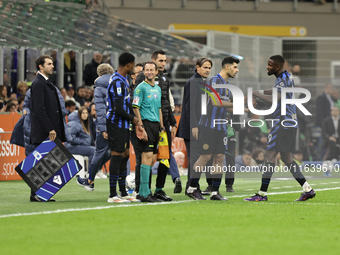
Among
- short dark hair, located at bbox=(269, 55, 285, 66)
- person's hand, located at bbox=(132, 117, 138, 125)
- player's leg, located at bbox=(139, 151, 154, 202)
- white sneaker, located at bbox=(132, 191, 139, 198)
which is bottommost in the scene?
white sneaker, located at bbox=(132, 191, 139, 198)

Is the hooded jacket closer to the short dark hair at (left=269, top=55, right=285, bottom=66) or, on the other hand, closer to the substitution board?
the substitution board

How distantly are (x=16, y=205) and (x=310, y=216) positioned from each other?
370 centimetres

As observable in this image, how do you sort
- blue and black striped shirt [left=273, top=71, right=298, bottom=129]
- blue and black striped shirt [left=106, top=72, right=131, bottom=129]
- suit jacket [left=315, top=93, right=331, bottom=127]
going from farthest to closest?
suit jacket [left=315, top=93, right=331, bottom=127] < blue and black striped shirt [left=273, top=71, right=298, bottom=129] < blue and black striped shirt [left=106, top=72, right=131, bottom=129]

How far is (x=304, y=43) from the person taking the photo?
2034 centimetres

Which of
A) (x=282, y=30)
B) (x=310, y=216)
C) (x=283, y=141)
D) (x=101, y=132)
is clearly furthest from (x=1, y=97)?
(x=282, y=30)

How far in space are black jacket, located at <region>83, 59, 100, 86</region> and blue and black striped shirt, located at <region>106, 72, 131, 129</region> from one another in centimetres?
1070

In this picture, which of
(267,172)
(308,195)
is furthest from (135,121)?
(308,195)

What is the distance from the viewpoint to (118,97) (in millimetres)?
8617

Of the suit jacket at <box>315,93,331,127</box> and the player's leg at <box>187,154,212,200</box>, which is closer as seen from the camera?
the player's leg at <box>187,154,212,200</box>

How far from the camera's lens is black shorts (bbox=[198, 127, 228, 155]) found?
9.24 meters

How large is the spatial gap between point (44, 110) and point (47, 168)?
0.80 meters

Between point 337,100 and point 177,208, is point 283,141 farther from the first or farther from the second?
point 337,100

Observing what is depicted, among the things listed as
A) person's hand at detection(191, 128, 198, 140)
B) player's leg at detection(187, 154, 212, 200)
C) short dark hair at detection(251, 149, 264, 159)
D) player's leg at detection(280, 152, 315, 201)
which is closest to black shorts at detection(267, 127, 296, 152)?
player's leg at detection(280, 152, 315, 201)

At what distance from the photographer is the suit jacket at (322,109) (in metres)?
17.5
